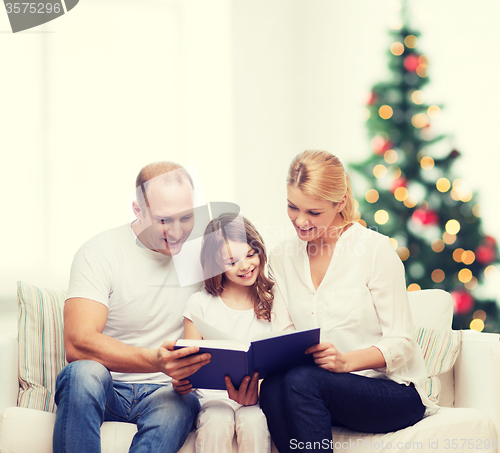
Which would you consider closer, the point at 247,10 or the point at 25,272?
the point at 25,272

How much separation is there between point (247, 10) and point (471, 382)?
255 centimetres

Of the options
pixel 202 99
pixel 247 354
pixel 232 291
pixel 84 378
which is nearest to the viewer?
pixel 247 354

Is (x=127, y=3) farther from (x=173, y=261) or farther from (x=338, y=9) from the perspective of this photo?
(x=173, y=261)

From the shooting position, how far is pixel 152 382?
4.76 ft

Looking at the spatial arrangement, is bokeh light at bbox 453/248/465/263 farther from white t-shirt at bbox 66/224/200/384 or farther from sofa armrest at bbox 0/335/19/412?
sofa armrest at bbox 0/335/19/412

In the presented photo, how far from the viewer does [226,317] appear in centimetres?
152

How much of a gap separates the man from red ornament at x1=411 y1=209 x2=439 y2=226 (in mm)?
1536

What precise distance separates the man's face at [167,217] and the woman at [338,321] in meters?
0.30

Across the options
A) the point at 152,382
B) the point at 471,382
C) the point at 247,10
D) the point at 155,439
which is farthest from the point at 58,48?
the point at 471,382

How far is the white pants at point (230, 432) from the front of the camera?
122cm

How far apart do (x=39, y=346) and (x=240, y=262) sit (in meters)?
0.68

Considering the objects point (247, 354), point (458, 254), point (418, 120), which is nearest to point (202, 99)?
point (418, 120)

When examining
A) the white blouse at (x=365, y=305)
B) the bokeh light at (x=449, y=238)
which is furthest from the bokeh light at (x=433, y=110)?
the white blouse at (x=365, y=305)

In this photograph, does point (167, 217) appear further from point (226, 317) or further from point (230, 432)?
point (230, 432)
